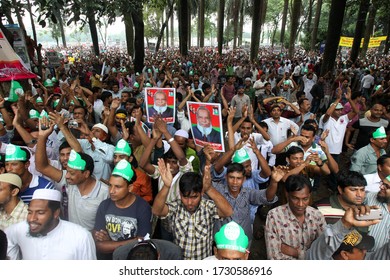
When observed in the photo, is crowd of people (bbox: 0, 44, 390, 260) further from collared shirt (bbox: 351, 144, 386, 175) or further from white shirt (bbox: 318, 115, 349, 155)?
white shirt (bbox: 318, 115, 349, 155)

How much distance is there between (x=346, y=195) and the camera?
2.90m

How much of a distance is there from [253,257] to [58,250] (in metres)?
2.45

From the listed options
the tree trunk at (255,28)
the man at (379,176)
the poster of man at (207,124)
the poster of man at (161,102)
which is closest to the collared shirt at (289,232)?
the man at (379,176)

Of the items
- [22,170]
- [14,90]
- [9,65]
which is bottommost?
[22,170]

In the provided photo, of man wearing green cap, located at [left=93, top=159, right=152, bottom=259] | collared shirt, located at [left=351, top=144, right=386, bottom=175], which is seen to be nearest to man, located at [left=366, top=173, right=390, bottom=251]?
collared shirt, located at [left=351, top=144, right=386, bottom=175]

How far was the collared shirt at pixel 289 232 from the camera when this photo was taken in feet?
8.61

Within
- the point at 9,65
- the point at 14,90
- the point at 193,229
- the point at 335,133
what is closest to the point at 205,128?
the point at 193,229

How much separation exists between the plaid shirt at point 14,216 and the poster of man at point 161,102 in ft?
9.10

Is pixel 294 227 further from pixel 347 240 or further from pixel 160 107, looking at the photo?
pixel 160 107

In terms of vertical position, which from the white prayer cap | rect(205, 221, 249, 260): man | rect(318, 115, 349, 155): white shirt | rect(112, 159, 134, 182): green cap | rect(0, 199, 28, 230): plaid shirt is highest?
rect(112, 159, 134, 182): green cap

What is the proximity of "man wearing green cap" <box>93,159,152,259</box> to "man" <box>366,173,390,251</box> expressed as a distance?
1984mm

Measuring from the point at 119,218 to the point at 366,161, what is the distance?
3234mm

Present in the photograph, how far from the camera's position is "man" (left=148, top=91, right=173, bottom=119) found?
5.25 m
